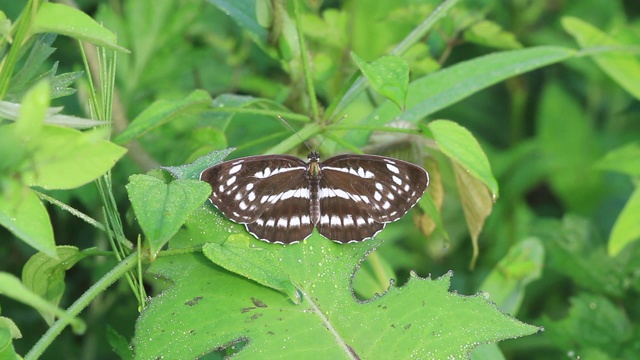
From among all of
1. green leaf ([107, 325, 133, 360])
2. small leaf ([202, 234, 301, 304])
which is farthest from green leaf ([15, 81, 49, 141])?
green leaf ([107, 325, 133, 360])

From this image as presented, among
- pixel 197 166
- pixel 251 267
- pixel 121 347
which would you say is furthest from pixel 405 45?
pixel 121 347

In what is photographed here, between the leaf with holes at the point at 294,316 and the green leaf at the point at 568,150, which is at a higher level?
the leaf with holes at the point at 294,316

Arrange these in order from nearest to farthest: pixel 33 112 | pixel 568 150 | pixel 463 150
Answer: pixel 33 112, pixel 463 150, pixel 568 150

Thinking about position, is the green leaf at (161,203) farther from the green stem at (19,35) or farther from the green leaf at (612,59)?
the green leaf at (612,59)

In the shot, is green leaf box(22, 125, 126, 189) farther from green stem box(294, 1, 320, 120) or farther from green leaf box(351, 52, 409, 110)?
green stem box(294, 1, 320, 120)

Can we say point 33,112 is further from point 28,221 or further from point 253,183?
point 253,183

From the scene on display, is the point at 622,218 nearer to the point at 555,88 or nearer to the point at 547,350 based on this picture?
the point at 547,350

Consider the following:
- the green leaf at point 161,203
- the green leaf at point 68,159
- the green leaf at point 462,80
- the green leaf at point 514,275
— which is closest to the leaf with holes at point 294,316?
the green leaf at point 161,203
